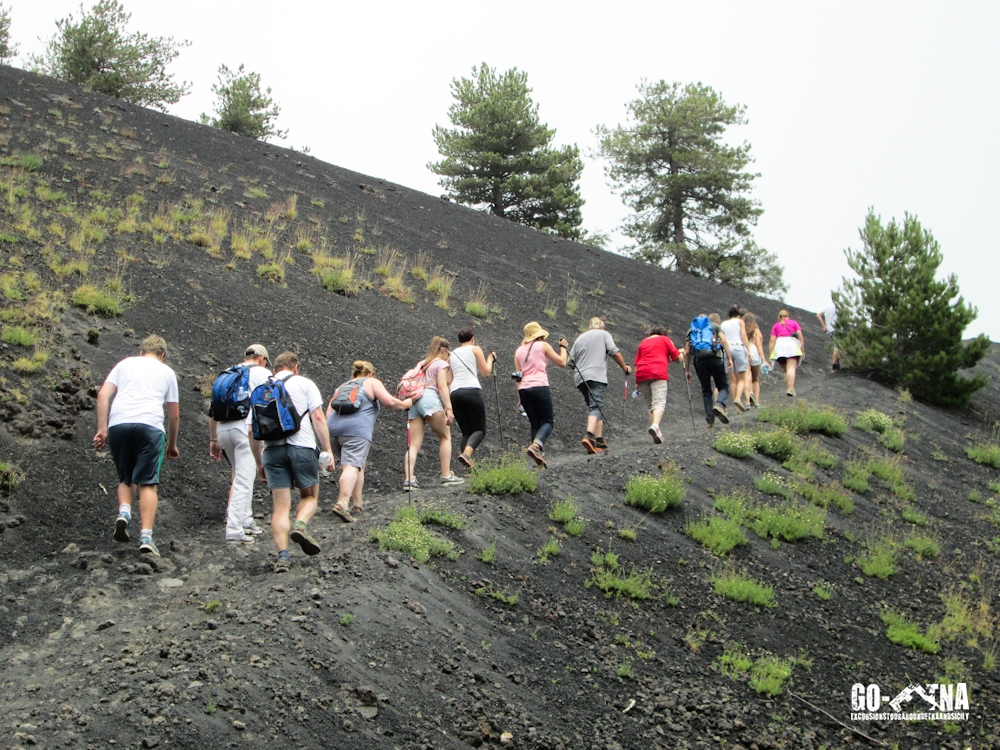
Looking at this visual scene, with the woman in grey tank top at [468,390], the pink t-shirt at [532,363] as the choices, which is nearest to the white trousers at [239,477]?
the woman in grey tank top at [468,390]

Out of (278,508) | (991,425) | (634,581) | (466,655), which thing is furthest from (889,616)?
(991,425)

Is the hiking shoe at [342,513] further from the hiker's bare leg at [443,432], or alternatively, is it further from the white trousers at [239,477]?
the hiker's bare leg at [443,432]

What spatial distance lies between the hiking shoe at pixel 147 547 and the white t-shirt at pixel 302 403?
128 cm

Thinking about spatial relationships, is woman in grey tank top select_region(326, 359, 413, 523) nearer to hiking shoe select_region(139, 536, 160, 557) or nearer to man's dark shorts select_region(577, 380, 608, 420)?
hiking shoe select_region(139, 536, 160, 557)

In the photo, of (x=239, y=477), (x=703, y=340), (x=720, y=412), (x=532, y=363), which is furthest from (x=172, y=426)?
(x=720, y=412)

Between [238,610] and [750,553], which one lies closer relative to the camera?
[238,610]

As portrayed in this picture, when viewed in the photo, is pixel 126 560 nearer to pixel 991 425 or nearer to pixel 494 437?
pixel 494 437

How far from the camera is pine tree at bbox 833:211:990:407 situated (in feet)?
63.4

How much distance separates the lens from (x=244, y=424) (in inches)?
326

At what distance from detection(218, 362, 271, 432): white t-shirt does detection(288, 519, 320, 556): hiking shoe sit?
1341mm

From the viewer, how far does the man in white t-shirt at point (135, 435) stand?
769 centimetres

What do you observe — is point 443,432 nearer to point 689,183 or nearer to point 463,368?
point 463,368

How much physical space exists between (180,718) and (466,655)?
209 cm

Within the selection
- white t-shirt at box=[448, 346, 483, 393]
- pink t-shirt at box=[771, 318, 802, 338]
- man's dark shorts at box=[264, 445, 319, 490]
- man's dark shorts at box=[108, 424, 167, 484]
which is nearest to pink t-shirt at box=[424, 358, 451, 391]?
white t-shirt at box=[448, 346, 483, 393]
